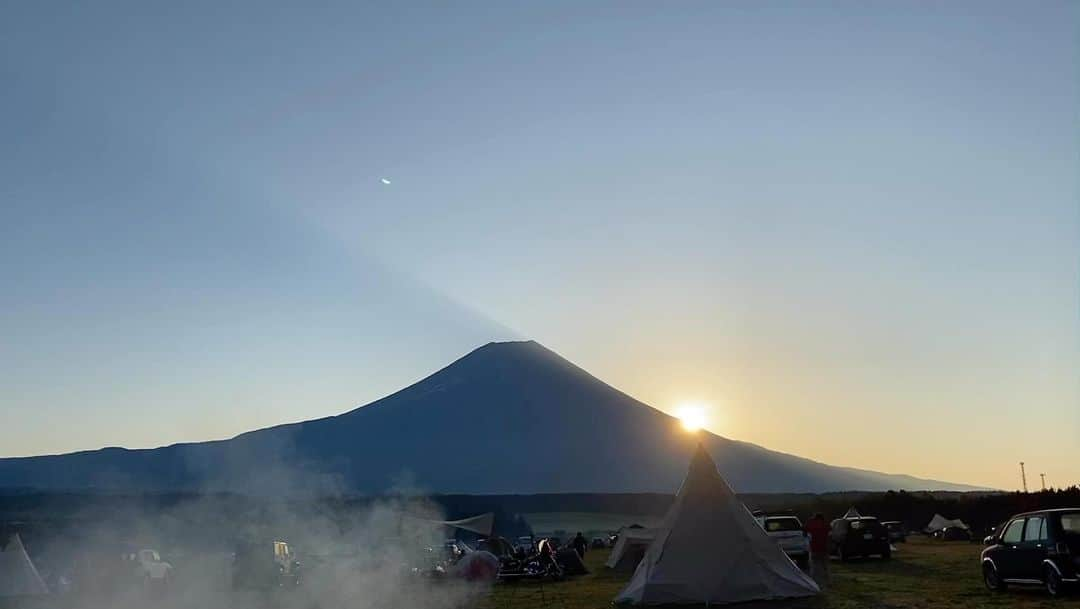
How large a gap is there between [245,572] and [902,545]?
121 ft

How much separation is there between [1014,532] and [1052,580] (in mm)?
2036

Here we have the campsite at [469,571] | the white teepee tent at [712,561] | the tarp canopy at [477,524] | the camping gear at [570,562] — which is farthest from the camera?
the tarp canopy at [477,524]

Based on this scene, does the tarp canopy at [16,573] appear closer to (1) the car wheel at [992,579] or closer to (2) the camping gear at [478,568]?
(2) the camping gear at [478,568]

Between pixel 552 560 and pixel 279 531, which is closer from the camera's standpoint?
pixel 552 560

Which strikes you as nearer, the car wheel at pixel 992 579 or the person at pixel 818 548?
the car wheel at pixel 992 579

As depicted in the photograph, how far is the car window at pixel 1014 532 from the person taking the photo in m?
22.4

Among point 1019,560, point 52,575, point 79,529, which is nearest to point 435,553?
point 52,575

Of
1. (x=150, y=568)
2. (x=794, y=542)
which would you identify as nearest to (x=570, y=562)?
(x=794, y=542)

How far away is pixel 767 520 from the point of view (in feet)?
111

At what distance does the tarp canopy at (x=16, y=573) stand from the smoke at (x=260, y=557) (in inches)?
41.4

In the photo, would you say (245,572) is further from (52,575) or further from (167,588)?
(52,575)

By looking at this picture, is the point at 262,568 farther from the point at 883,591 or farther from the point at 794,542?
the point at 883,591

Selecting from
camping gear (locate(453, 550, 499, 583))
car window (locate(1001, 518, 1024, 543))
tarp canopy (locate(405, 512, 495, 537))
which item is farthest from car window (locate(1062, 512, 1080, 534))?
tarp canopy (locate(405, 512, 495, 537))

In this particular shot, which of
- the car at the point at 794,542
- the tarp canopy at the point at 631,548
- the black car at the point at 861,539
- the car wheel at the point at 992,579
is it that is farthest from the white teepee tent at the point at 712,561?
the tarp canopy at the point at 631,548
